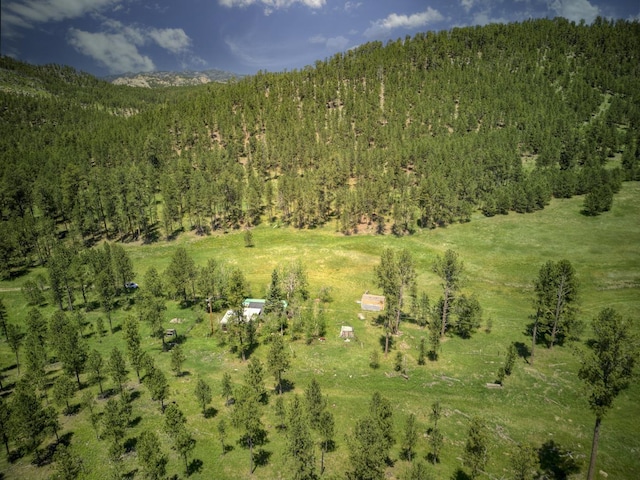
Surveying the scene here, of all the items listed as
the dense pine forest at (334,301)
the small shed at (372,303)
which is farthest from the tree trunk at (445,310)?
the small shed at (372,303)

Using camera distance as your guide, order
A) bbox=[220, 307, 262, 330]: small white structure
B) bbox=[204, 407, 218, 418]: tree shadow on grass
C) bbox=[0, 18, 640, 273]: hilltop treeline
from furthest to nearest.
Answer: bbox=[0, 18, 640, 273]: hilltop treeline → bbox=[220, 307, 262, 330]: small white structure → bbox=[204, 407, 218, 418]: tree shadow on grass

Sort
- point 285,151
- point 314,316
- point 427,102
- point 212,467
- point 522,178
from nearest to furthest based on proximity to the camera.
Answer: point 212,467 → point 314,316 → point 522,178 → point 285,151 → point 427,102

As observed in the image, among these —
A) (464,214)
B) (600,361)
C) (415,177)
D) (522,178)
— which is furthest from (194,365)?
(522,178)

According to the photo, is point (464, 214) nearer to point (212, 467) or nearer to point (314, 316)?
point (314, 316)

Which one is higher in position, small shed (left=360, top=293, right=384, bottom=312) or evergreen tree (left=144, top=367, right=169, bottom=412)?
evergreen tree (left=144, top=367, right=169, bottom=412)

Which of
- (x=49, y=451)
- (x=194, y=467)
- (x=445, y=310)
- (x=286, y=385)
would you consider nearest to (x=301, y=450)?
(x=194, y=467)

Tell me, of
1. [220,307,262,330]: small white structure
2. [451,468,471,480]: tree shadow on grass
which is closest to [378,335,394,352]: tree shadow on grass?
[220,307,262,330]: small white structure

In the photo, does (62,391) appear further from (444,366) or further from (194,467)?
(444,366)

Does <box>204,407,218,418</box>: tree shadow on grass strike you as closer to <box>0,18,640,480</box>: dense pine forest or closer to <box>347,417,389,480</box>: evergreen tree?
<box>0,18,640,480</box>: dense pine forest
